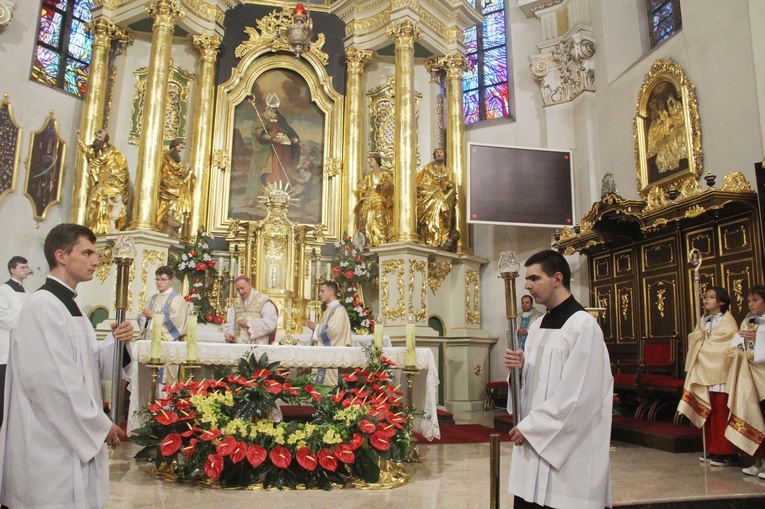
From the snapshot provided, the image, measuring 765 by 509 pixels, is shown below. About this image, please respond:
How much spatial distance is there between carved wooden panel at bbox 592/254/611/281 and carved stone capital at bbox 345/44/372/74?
19.1 feet

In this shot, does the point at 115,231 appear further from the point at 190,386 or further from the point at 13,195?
the point at 190,386

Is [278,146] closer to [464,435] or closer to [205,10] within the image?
[205,10]

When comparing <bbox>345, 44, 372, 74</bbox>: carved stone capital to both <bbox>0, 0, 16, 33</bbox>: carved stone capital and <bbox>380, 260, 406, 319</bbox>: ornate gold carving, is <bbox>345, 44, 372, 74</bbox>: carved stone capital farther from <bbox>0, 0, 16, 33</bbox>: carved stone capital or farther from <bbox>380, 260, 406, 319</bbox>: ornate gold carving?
<bbox>0, 0, 16, 33</bbox>: carved stone capital

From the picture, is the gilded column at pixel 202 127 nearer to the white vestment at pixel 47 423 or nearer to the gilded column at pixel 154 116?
the gilded column at pixel 154 116

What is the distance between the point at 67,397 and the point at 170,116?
9.71m

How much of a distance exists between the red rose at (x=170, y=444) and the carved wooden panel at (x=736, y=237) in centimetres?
657

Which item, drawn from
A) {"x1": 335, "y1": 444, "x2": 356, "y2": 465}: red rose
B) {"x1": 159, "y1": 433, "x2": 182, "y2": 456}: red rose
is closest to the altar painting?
{"x1": 159, "y1": 433, "x2": 182, "y2": 456}: red rose

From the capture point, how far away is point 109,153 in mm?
10211

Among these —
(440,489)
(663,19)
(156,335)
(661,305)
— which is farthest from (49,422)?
(663,19)

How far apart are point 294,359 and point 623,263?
19.2 ft

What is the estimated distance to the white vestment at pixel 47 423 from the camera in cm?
244

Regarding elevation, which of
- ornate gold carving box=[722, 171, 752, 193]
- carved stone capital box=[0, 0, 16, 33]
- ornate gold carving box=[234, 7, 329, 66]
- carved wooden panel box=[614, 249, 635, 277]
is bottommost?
carved wooden panel box=[614, 249, 635, 277]

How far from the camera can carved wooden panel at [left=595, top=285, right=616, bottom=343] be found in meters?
9.82

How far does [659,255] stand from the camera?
8977 mm
